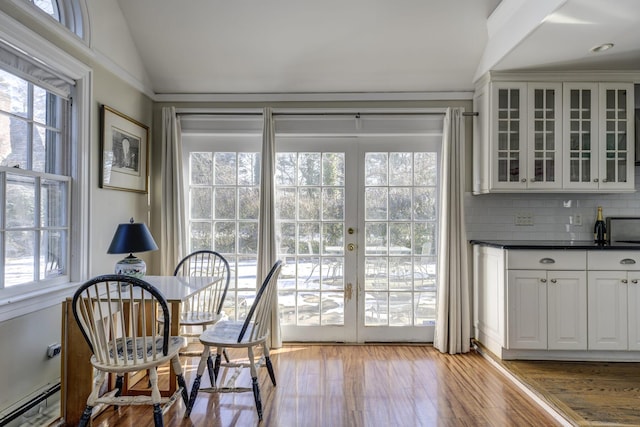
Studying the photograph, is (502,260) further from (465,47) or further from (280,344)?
(280,344)

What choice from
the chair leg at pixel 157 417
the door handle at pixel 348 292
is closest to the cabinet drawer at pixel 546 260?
the door handle at pixel 348 292

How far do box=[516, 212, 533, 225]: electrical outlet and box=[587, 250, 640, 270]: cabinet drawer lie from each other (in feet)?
2.03

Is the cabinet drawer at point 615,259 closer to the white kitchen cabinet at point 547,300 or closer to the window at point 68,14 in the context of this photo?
the white kitchen cabinet at point 547,300

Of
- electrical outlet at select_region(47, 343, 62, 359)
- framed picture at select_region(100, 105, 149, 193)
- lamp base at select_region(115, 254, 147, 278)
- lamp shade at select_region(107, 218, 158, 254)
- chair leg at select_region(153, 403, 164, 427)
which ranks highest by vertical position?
framed picture at select_region(100, 105, 149, 193)

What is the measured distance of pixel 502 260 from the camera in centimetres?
291

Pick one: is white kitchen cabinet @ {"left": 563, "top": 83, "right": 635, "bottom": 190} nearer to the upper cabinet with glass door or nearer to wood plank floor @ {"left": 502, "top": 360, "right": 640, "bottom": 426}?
the upper cabinet with glass door

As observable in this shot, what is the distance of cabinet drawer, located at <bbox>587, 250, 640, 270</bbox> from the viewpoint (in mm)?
2822

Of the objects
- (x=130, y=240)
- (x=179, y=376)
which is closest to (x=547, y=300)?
(x=179, y=376)

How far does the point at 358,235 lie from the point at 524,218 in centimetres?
154

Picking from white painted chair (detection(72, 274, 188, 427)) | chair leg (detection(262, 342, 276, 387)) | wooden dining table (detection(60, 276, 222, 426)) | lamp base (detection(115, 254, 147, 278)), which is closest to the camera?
white painted chair (detection(72, 274, 188, 427))

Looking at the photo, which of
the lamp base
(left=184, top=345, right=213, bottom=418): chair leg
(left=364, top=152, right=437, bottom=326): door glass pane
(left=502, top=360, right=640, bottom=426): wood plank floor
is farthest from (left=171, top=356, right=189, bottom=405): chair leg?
(left=502, top=360, right=640, bottom=426): wood plank floor

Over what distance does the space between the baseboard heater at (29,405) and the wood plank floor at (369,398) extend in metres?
0.31

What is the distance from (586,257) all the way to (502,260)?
618 mm

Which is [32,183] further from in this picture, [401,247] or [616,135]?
[616,135]
